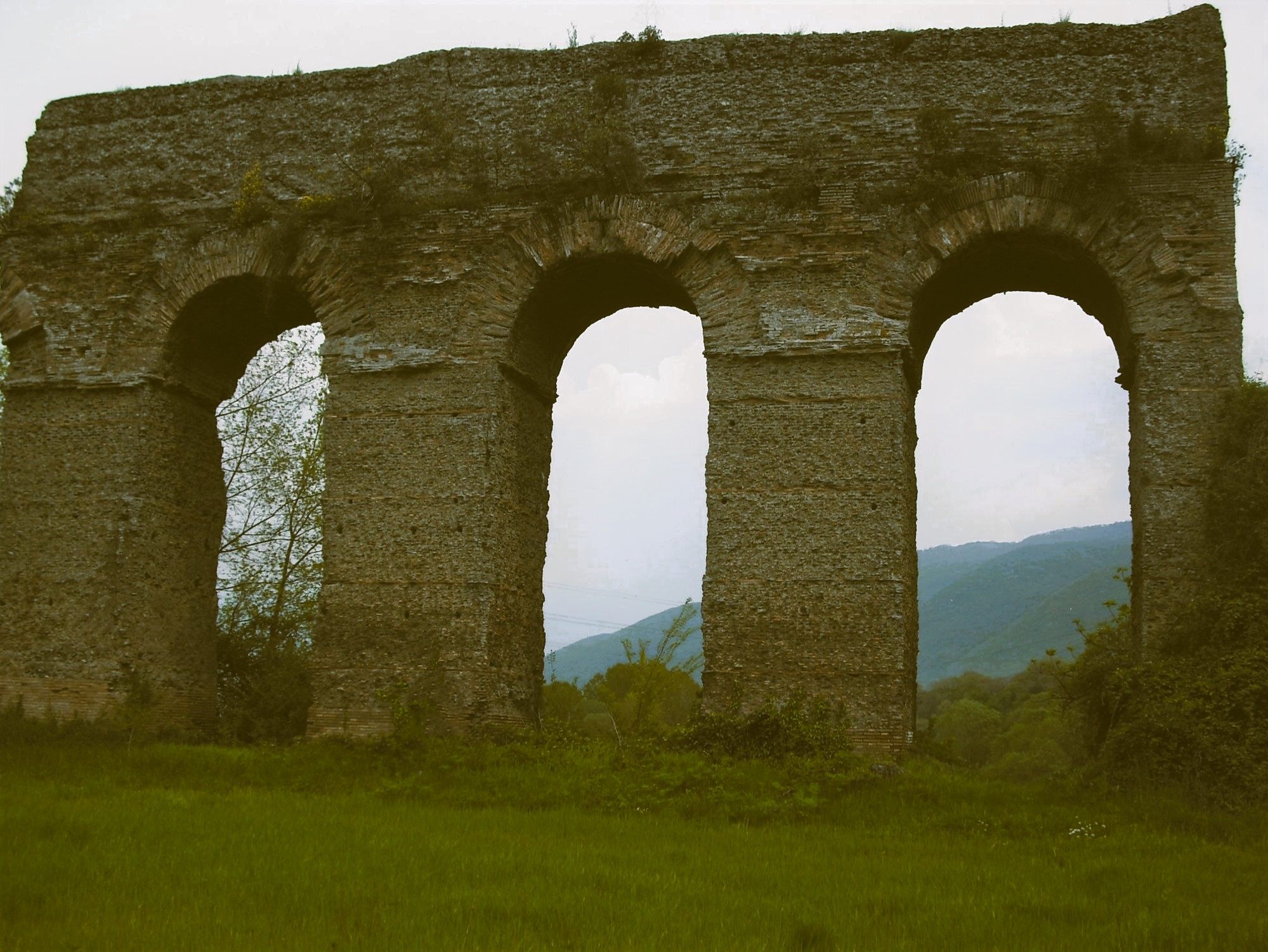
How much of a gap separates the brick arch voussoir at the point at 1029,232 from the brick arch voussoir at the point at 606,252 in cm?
149

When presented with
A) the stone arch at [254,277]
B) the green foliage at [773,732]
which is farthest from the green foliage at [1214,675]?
the stone arch at [254,277]

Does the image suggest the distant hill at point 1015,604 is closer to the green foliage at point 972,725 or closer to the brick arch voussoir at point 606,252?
the green foliage at point 972,725

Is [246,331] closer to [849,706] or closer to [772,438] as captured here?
[772,438]

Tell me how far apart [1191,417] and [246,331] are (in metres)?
9.67

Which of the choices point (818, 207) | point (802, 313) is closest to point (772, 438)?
point (802, 313)

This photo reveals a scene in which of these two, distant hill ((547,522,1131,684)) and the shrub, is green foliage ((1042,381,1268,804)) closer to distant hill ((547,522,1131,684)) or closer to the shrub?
the shrub

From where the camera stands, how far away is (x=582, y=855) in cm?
720

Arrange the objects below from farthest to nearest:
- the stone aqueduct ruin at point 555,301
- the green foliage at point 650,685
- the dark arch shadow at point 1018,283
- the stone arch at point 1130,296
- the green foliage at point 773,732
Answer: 1. the green foliage at point 650,685
2. the dark arch shadow at point 1018,283
3. the stone aqueduct ruin at point 555,301
4. the stone arch at point 1130,296
5. the green foliage at point 773,732

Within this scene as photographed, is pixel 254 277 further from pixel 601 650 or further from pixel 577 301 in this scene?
pixel 601 650

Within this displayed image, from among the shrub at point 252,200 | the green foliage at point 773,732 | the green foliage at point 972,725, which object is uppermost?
the shrub at point 252,200

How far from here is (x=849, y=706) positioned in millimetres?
10586

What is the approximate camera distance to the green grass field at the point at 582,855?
5.44m

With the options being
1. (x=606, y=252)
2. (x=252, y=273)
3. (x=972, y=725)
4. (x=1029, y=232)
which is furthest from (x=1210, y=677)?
(x=972, y=725)

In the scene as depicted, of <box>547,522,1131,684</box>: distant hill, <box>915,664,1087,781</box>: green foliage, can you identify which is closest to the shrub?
<box>915,664,1087,781</box>: green foliage
